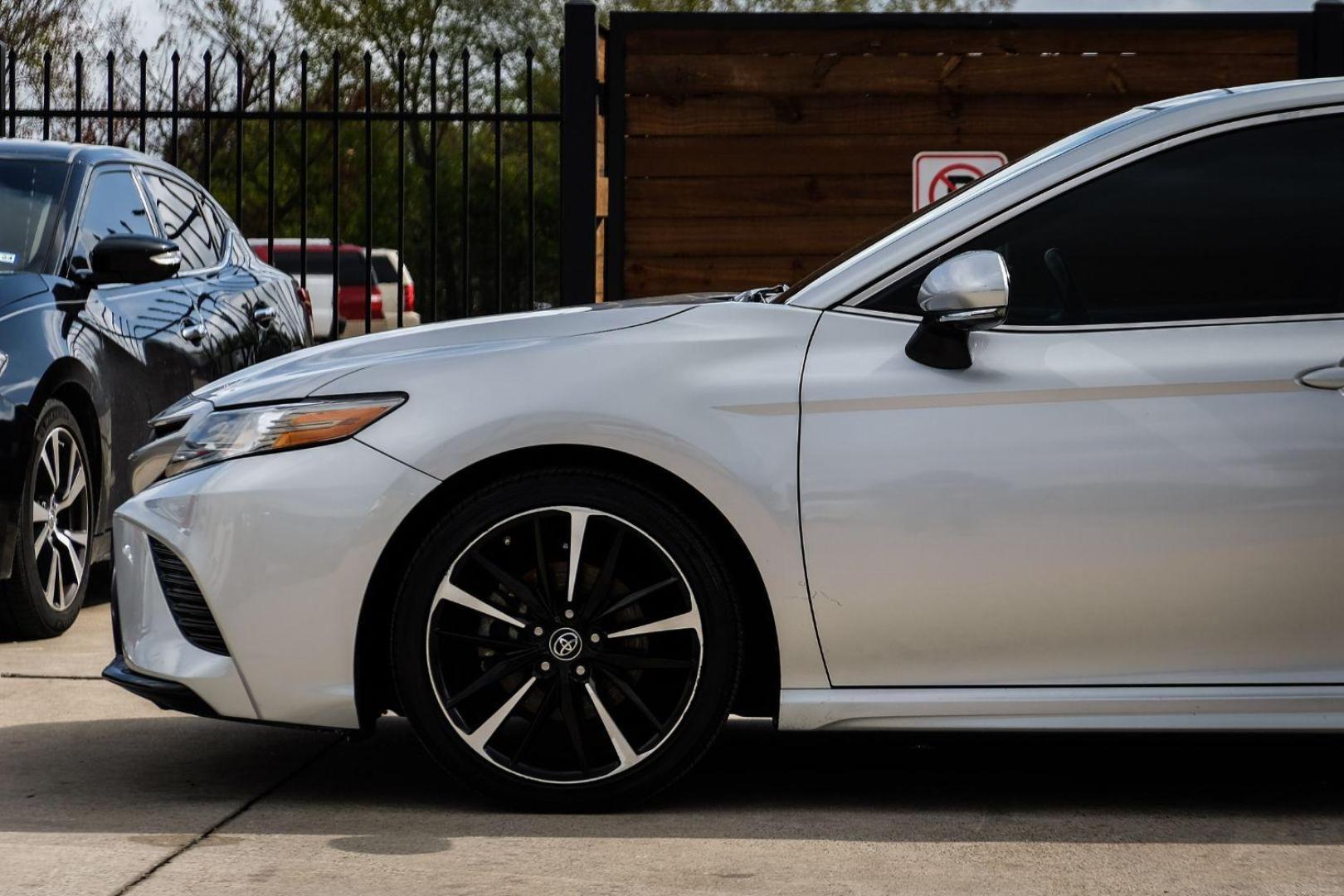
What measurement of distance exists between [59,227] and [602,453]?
139 inches

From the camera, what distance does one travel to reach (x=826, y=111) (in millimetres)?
10547

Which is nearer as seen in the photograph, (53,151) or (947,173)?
(53,151)

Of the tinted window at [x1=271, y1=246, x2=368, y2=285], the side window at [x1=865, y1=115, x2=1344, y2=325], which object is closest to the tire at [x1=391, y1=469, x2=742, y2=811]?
the side window at [x1=865, y1=115, x2=1344, y2=325]

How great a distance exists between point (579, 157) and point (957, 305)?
22.2ft

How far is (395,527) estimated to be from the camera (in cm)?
400

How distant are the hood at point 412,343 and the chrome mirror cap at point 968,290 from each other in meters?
0.59

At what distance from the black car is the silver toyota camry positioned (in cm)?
222

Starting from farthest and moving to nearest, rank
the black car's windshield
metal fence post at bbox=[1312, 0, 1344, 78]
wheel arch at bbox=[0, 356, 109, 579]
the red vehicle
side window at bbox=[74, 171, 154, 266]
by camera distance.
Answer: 1. the red vehicle
2. metal fence post at bbox=[1312, 0, 1344, 78]
3. side window at bbox=[74, 171, 154, 266]
4. the black car's windshield
5. wheel arch at bbox=[0, 356, 109, 579]

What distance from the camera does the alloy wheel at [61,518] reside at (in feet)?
20.6

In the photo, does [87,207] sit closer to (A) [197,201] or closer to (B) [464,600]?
(A) [197,201]

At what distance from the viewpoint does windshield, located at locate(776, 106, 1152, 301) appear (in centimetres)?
420

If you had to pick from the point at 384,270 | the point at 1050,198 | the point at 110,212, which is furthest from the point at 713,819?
the point at 384,270

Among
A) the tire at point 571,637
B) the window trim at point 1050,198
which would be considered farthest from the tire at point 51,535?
the window trim at point 1050,198

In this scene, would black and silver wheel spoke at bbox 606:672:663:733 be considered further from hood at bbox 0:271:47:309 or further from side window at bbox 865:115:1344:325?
hood at bbox 0:271:47:309
